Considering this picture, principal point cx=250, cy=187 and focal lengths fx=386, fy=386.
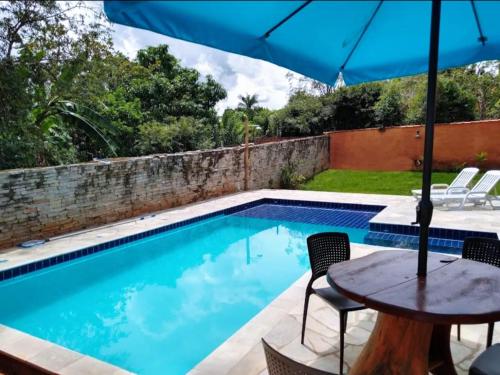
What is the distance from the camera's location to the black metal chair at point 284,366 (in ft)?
5.08

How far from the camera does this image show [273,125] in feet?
66.6

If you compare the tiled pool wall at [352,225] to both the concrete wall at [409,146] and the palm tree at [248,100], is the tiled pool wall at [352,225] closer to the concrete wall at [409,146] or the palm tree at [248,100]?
the concrete wall at [409,146]

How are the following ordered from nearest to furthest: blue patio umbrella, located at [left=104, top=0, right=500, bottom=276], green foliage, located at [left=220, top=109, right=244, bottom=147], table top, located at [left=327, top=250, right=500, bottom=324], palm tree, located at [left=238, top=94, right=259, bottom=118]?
table top, located at [left=327, top=250, right=500, bottom=324], blue patio umbrella, located at [left=104, top=0, right=500, bottom=276], green foliage, located at [left=220, top=109, right=244, bottom=147], palm tree, located at [left=238, top=94, right=259, bottom=118]

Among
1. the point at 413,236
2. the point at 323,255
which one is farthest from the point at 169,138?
the point at 323,255

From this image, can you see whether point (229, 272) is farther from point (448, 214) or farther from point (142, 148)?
point (142, 148)

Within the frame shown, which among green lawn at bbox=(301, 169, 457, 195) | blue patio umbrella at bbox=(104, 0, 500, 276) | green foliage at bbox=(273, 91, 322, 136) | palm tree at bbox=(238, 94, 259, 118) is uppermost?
palm tree at bbox=(238, 94, 259, 118)

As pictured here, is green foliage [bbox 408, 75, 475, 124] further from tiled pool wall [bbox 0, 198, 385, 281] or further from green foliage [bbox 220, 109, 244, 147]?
green foliage [bbox 220, 109, 244, 147]

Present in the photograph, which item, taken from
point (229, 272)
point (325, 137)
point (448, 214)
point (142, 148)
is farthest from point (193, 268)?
point (325, 137)

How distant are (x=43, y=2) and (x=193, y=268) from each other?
20.4ft

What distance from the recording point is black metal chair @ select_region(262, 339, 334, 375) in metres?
1.55

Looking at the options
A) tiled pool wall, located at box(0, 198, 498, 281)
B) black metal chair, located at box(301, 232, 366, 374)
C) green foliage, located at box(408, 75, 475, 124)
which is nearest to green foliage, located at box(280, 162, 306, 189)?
tiled pool wall, located at box(0, 198, 498, 281)

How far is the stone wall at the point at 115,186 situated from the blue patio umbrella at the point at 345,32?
20.7 ft

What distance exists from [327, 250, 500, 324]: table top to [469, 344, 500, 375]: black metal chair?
0.43 meters

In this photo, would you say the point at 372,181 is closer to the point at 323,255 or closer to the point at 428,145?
the point at 323,255
